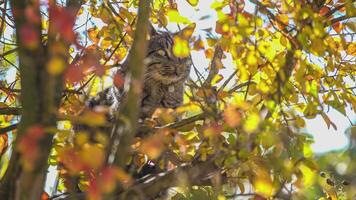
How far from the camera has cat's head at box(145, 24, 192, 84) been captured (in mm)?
5305

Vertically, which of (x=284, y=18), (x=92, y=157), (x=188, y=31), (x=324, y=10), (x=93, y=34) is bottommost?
(x=92, y=157)

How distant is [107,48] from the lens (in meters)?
4.42

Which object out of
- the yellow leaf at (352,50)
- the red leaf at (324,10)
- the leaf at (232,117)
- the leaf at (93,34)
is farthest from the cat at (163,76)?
the leaf at (232,117)

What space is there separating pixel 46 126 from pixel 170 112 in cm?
63

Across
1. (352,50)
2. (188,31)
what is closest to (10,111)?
(188,31)

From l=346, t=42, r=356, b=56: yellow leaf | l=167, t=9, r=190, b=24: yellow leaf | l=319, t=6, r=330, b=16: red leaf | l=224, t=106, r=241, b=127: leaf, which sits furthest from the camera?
l=346, t=42, r=356, b=56: yellow leaf

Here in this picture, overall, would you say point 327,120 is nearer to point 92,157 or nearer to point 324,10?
point 324,10

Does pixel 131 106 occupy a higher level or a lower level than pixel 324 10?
lower

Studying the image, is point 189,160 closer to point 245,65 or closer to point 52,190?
point 245,65

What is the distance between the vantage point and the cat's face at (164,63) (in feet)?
17.4

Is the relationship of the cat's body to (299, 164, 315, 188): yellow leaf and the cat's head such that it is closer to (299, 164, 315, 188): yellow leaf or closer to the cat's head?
the cat's head

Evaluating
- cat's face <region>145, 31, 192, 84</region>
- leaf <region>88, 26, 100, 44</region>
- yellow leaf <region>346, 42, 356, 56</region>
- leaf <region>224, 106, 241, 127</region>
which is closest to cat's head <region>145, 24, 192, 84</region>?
cat's face <region>145, 31, 192, 84</region>

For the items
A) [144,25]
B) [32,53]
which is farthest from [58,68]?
[144,25]

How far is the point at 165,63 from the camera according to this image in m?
5.34
